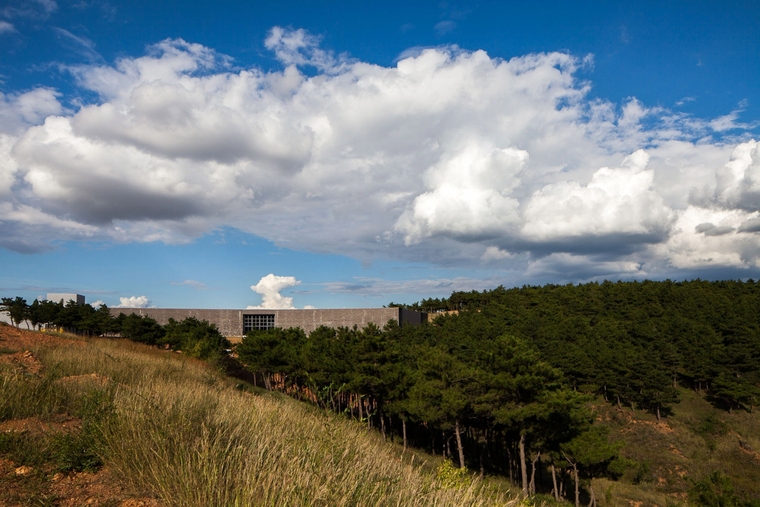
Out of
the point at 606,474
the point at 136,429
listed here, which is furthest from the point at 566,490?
the point at 136,429

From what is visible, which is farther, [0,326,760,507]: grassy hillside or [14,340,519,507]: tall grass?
[0,326,760,507]: grassy hillside

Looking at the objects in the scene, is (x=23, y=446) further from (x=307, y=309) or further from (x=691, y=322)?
(x=691, y=322)

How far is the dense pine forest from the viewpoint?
2869 centimetres

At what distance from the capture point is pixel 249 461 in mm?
4422

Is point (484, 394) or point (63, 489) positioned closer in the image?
point (63, 489)

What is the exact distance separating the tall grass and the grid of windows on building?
68176mm

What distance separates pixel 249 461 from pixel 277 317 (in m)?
70.7

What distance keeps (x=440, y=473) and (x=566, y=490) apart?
41303mm

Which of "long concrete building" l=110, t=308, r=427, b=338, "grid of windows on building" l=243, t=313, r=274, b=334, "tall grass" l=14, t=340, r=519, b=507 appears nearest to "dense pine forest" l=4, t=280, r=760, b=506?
"tall grass" l=14, t=340, r=519, b=507

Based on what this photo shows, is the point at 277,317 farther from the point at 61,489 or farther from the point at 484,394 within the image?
the point at 61,489

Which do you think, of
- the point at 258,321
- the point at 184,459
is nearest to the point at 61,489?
the point at 184,459

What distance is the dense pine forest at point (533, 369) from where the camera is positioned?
28688 mm

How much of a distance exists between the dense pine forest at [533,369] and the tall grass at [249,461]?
2.13ft

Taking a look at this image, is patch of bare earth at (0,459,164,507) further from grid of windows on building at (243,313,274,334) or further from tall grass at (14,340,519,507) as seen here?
grid of windows on building at (243,313,274,334)
